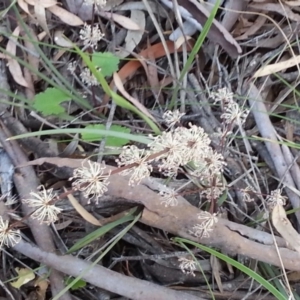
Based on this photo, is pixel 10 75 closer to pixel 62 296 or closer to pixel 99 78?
pixel 99 78

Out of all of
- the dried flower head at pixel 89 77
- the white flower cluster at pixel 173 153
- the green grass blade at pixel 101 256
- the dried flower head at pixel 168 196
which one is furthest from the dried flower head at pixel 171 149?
the dried flower head at pixel 89 77

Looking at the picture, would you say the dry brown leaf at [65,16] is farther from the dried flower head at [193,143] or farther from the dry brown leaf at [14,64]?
the dried flower head at [193,143]

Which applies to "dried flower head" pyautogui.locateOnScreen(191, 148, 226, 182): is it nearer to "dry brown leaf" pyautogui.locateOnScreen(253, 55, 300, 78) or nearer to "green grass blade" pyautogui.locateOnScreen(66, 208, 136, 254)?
"green grass blade" pyautogui.locateOnScreen(66, 208, 136, 254)

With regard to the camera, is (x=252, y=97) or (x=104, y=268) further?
(x=252, y=97)

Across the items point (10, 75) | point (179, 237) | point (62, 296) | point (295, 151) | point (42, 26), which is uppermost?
point (42, 26)

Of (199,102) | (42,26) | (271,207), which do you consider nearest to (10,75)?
(42,26)

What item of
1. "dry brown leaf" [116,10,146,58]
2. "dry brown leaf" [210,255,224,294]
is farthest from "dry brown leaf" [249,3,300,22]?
"dry brown leaf" [210,255,224,294]

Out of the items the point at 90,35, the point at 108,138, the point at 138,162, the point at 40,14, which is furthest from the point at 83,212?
the point at 40,14
